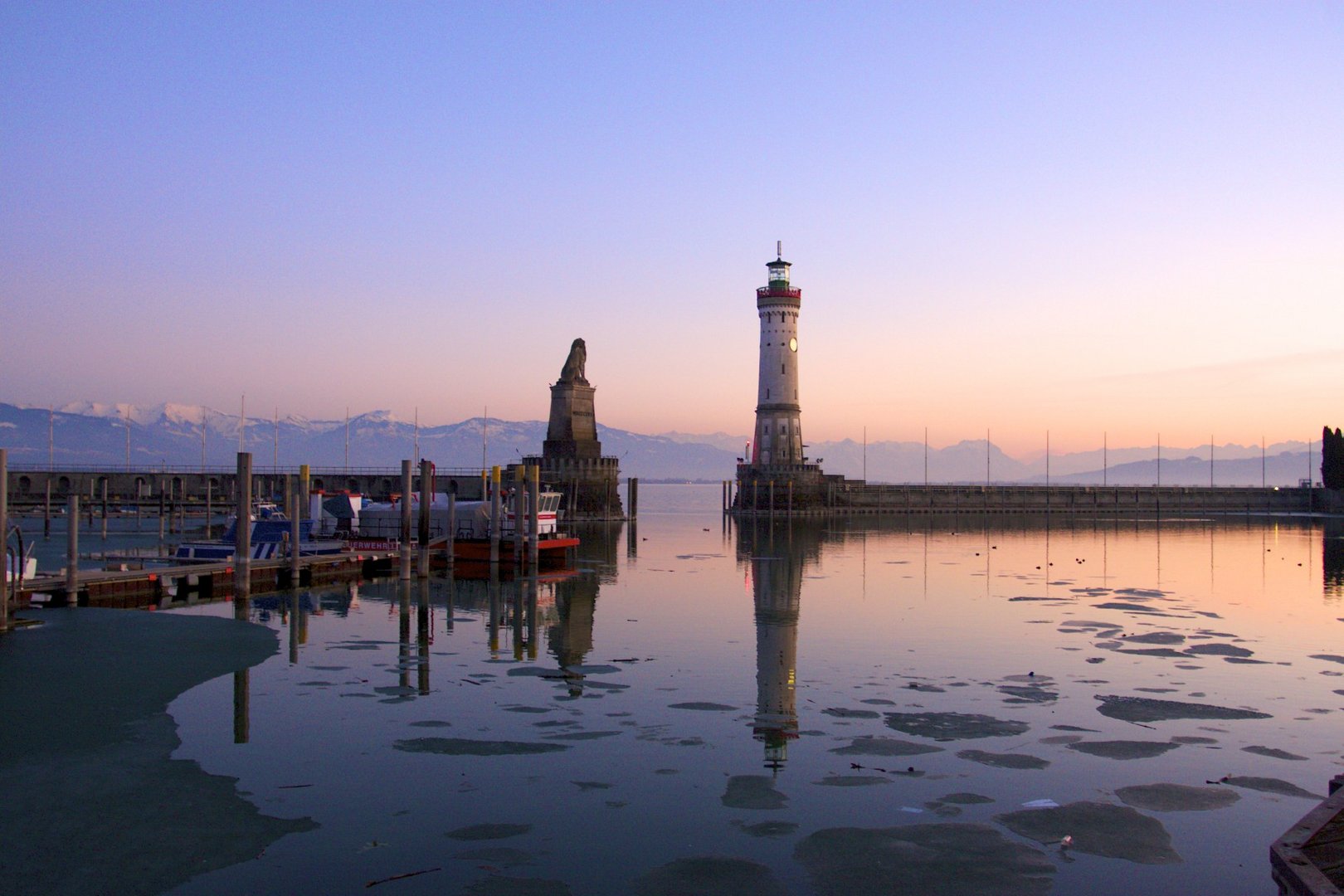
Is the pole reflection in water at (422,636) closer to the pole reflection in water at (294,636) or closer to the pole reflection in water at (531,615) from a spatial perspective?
the pole reflection in water at (531,615)

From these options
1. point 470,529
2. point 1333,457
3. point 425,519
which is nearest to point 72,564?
point 425,519

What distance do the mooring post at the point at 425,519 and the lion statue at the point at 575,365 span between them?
169 ft

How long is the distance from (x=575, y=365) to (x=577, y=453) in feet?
26.8

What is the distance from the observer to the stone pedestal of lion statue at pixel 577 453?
98062mm

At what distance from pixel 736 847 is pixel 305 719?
29.5 ft

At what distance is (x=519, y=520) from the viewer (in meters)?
49.2

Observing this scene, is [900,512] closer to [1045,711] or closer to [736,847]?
[1045,711]

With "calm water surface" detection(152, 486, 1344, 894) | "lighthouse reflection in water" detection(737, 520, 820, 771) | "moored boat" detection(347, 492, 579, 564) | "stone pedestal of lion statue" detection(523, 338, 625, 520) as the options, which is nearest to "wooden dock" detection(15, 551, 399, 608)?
"calm water surface" detection(152, 486, 1344, 894)

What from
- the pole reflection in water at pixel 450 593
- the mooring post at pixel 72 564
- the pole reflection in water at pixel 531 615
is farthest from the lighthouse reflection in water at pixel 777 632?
the mooring post at pixel 72 564

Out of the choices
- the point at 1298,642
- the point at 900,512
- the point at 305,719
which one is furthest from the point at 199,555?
the point at 900,512

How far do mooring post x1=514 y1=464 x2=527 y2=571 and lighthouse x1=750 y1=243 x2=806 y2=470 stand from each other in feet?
208

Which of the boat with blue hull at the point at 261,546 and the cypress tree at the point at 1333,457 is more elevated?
the cypress tree at the point at 1333,457

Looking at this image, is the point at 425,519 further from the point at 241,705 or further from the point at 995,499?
the point at 995,499

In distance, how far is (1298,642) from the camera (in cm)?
2914
